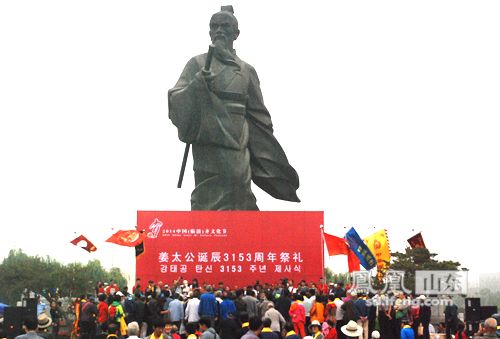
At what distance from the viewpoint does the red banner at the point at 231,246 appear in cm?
1958

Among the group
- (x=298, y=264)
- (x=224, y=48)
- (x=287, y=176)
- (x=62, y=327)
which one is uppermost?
(x=224, y=48)

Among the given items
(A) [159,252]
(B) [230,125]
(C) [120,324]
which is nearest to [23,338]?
(C) [120,324]

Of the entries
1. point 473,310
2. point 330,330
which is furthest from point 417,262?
point 330,330

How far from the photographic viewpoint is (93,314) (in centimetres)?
1411

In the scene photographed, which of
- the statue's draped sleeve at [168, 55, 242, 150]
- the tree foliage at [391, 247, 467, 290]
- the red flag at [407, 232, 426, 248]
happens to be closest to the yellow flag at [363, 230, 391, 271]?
the red flag at [407, 232, 426, 248]

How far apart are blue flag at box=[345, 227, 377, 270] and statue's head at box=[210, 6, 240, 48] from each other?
6.61m

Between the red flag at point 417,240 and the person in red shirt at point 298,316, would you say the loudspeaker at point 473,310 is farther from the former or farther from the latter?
the red flag at point 417,240

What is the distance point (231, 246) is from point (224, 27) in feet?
18.0

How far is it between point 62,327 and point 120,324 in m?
6.27

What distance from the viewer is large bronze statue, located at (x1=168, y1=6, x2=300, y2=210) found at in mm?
20719

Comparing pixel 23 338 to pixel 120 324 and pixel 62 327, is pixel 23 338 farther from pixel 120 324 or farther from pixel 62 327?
pixel 62 327

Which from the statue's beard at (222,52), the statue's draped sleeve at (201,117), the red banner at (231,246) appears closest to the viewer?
the red banner at (231,246)

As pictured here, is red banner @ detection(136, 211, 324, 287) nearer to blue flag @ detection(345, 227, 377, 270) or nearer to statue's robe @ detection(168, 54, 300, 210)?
statue's robe @ detection(168, 54, 300, 210)

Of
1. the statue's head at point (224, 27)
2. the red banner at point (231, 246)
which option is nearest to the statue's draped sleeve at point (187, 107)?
the statue's head at point (224, 27)
